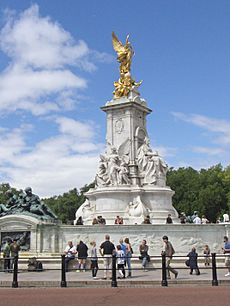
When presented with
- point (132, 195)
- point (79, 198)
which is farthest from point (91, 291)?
point (79, 198)

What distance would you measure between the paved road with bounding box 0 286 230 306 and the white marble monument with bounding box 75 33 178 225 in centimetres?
1703

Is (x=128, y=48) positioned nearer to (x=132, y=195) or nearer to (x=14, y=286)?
(x=132, y=195)

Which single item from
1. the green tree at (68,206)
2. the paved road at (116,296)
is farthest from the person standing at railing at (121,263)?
the green tree at (68,206)

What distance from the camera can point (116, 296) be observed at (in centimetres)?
1446

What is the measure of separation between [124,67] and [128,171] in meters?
9.48

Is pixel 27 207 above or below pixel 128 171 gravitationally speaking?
below

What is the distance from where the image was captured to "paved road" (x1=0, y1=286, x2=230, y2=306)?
12.9m

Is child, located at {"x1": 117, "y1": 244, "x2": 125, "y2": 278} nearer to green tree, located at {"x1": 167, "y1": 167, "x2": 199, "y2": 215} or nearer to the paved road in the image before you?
the paved road

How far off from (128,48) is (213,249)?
2037 centimetres

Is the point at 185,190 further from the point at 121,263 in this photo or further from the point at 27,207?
the point at 121,263

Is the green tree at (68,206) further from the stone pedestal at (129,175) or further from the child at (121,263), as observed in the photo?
the child at (121,263)

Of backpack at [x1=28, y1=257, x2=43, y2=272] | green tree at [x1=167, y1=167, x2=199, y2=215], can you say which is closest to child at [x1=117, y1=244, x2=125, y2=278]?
backpack at [x1=28, y1=257, x2=43, y2=272]

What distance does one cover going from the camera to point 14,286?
688 inches

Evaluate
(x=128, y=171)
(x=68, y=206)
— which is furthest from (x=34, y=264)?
(x=68, y=206)
